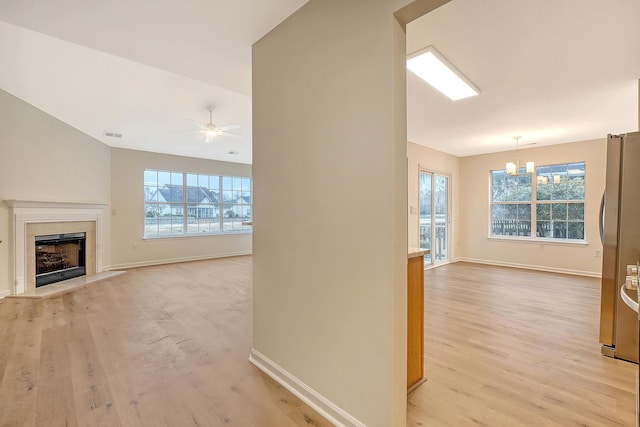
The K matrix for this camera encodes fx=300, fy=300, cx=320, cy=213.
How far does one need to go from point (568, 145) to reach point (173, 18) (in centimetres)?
702

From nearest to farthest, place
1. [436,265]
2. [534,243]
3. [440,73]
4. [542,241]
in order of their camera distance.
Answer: [440,73] < [542,241] < [534,243] < [436,265]

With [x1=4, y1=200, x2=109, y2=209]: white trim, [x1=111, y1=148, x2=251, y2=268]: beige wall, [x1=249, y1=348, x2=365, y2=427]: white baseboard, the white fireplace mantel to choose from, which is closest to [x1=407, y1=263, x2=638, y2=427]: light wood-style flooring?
[x1=249, y1=348, x2=365, y2=427]: white baseboard

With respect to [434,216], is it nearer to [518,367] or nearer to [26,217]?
[518,367]

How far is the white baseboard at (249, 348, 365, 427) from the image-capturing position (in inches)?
66.6

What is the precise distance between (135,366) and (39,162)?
4.18 metres

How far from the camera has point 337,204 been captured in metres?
1.74

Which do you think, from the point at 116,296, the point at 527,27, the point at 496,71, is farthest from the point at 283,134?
the point at 116,296

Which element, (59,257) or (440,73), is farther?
(59,257)

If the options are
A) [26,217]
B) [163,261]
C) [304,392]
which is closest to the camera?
[304,392]

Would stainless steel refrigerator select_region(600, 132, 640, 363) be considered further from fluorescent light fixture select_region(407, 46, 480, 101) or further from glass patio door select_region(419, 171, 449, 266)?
glass patio door select_region(419, 171, 449, 266)

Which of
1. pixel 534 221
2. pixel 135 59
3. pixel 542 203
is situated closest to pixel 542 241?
pixel 534 221

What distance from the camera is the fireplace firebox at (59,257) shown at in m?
4.86

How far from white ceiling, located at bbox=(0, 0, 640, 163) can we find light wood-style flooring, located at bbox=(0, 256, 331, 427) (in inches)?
100

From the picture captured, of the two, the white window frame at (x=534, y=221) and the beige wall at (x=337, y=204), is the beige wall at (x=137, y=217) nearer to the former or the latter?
the beige wall at (x=337, y=204)
